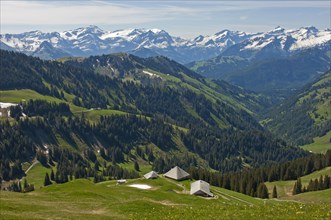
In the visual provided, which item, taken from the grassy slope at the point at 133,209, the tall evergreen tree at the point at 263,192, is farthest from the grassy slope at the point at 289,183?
the grassy slope at the point at 133,209

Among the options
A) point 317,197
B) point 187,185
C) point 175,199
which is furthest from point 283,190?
point 175,199

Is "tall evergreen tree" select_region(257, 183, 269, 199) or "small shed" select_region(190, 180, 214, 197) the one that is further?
"tall evergreen tree" select_region(257, 183, 269, 199)

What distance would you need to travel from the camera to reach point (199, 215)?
4769 centimetres

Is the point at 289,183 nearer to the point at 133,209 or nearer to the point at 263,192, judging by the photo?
the point at 263,192

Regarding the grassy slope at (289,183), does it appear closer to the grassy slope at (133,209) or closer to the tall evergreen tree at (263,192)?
the tall evergreen tree at (263,192)

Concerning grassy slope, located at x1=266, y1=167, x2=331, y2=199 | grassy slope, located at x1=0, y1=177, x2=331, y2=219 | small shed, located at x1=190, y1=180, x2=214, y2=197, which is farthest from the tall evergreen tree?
grassy slope, located at x1=0, y1=177, x2=331, y2=219

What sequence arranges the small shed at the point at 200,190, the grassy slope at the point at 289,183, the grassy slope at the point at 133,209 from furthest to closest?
the grassy slope at the point at 289,183, the small shed at the point at 200,190, the grassy slope at the point at 133,209

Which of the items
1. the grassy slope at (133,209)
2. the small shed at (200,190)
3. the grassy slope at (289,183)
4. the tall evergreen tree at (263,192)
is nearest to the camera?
the grassy slope at (133,209)

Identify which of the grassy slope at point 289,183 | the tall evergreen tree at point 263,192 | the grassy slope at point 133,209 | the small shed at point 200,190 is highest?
the grassy slope at point 133,209

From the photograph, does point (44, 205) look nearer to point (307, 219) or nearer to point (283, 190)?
point (307, 219)

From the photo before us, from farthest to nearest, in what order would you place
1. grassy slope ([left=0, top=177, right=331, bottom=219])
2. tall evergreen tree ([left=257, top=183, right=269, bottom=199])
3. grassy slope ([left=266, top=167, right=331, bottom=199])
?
grassy slope ([left=266, top=167, right=331, bottom=199])
tall evergreen tree ([left=257, top=183, right=269, bottom=199])
grassy slope ([left=0, top=177, right=331, bottom=219])

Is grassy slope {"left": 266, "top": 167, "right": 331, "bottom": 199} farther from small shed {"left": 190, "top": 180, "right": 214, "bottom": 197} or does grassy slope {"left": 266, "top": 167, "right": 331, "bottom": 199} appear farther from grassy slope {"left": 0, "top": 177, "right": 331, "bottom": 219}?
grassy slope {"left": 0, "top": 177, "right": 331, "bottom": 219}

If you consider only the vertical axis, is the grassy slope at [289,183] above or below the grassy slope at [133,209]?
below

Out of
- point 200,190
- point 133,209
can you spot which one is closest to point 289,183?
point 200,190
